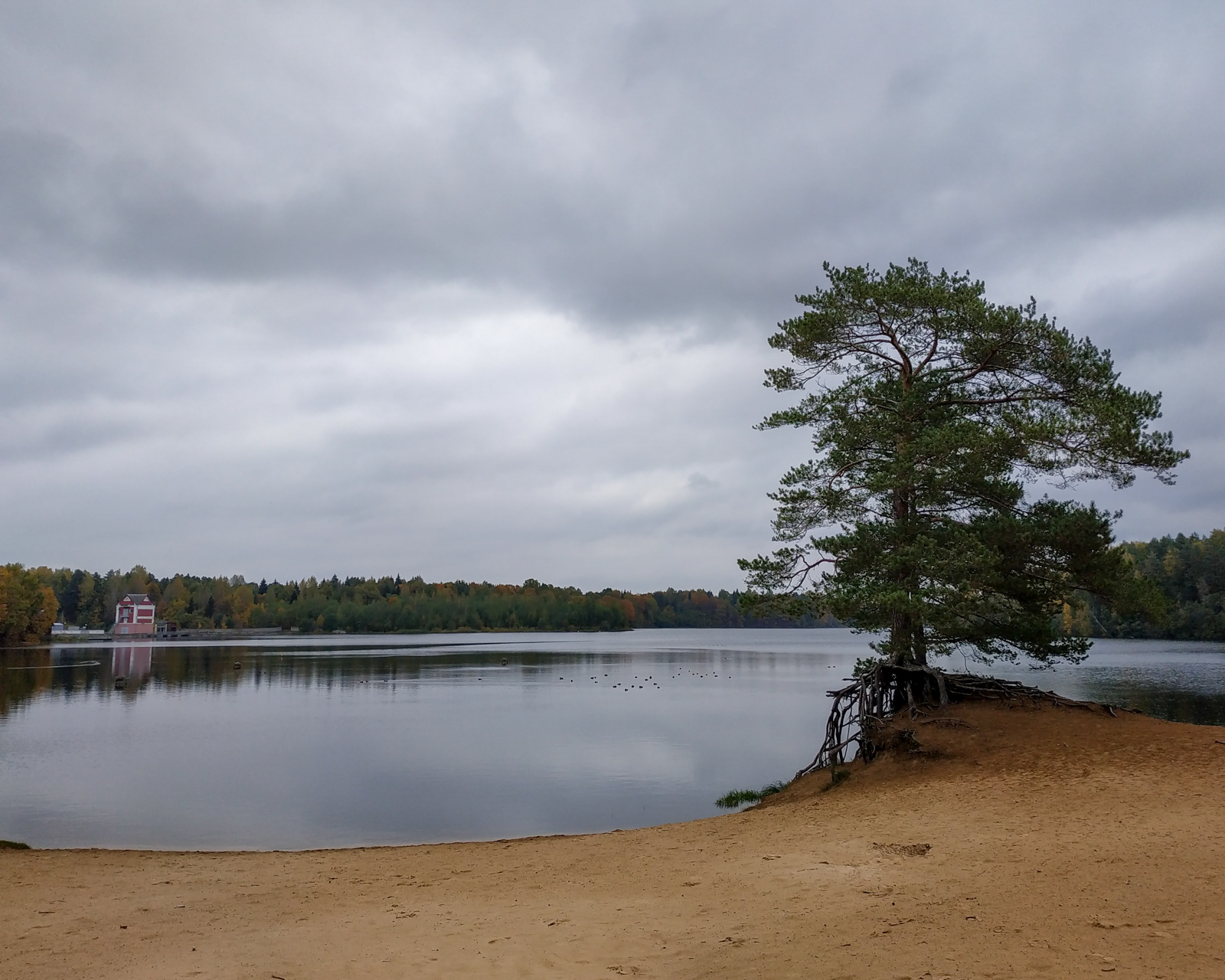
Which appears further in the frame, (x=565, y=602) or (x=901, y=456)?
(x=565, y=602)

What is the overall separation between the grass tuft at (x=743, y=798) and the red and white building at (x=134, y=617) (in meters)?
155

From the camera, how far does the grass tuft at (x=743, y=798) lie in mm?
17750

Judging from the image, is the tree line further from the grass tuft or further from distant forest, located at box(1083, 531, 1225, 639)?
the grass tuft

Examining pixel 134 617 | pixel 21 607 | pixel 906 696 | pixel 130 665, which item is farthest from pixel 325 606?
pixel 906 696

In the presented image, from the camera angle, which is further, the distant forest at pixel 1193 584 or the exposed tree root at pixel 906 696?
the distant forest at pixel 1193 584

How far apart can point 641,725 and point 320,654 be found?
63003mm

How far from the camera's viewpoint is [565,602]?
7362 inches

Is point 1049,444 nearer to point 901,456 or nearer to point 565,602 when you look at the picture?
point 901,456

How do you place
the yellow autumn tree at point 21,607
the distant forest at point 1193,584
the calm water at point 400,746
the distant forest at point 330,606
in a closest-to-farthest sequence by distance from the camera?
the calm water at point 400,746 < the distant forest at point 1193,584 < the yellow autumn tree at point 21,607 < the distant forest at point 330,606

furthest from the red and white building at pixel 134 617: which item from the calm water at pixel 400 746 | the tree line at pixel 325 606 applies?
the calm water at pixel 400 746

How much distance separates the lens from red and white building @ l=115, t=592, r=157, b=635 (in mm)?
145500

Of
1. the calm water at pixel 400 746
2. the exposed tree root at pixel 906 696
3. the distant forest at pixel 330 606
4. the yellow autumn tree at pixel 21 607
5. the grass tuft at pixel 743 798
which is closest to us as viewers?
the exposed tree root at pixel 906 696

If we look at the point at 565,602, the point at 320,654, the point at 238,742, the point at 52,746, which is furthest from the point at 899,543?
the point at 565,602

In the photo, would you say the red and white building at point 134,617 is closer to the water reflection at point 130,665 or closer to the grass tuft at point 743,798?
the water reflection at point 130,665
